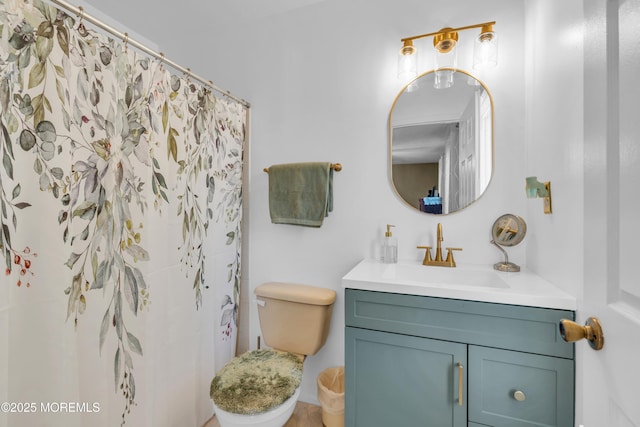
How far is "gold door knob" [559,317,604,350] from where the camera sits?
55 cm

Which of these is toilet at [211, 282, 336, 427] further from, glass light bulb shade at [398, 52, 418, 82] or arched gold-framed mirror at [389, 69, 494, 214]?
glass light bulb shade at [398, 52, 418, 82]

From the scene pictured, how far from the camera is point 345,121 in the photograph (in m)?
1.70

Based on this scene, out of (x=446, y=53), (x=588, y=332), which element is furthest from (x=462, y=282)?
(x=446, y=53)

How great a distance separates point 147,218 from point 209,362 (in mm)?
897

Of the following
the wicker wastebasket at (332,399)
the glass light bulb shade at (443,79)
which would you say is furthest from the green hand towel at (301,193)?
the wicker wastebasket at (332,399)

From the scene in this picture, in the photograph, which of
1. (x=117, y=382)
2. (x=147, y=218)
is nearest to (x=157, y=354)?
(x=117, y=382)

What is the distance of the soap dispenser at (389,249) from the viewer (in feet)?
5.04

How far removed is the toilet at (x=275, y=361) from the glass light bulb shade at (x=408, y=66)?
4.14 feet

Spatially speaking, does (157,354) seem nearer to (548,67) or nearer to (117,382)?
(117,382)

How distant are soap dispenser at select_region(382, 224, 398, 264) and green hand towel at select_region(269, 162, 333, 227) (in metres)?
0.37

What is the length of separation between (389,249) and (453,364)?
24.4 inches

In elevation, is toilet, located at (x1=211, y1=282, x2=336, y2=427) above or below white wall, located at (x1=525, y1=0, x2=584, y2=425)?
below

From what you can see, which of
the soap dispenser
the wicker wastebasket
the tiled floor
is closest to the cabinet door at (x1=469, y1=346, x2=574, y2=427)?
the soap dispenser

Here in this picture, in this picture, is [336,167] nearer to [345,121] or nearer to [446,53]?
[345,121]
